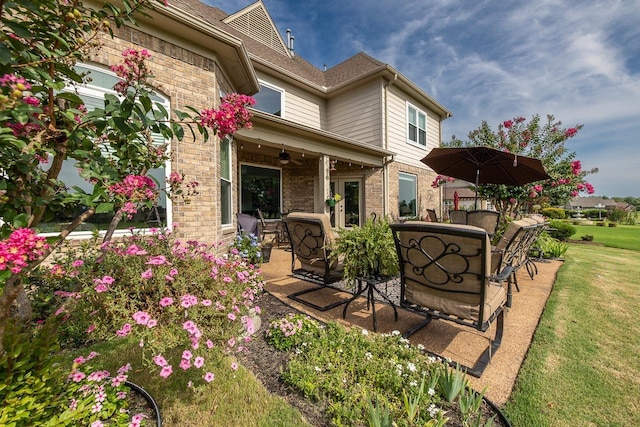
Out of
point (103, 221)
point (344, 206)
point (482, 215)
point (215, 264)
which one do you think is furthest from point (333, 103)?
point (215, 264)

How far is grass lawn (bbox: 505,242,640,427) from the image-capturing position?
179 centimetres

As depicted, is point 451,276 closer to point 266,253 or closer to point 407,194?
point 266,253

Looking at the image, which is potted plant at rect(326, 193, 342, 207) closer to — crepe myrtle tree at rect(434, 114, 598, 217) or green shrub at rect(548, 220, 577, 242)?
crepe myrtle tree at rect(434, 114, 598, 217)

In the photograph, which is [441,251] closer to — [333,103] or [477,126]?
[477,126]

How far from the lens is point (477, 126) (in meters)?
9.48

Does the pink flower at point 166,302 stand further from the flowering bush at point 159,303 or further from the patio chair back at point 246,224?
the patio chair back at point 246,224

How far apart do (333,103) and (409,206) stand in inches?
216

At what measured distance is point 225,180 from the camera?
5.32 metres

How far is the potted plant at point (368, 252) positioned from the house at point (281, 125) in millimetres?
2460

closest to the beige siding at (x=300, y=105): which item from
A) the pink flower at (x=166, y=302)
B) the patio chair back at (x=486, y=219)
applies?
the patio chair back at (x=486, y=219)

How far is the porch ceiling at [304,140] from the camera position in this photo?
598cm

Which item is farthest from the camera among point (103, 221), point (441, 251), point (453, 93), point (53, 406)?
point (453, 93)

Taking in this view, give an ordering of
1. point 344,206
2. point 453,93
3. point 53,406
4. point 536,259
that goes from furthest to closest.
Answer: point 453,93 → point 344,206 → point 536,259 → point 53,406

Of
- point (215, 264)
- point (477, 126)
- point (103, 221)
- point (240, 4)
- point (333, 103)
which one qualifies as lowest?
point (215, 264)
